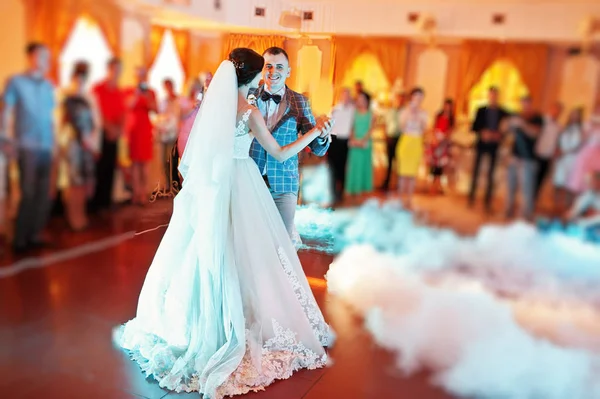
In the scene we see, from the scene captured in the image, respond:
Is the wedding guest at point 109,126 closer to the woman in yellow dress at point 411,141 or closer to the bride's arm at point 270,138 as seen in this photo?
the woman in yellow dress at point 411,141

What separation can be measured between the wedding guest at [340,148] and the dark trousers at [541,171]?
2.82 ft

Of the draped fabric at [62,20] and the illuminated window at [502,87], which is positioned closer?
the draped fabric at [62,20]

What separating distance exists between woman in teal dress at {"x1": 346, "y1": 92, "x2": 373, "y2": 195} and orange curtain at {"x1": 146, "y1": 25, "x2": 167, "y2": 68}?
2.53 ft

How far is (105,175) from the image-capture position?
0.48 meters

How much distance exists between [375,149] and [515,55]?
0.79 m

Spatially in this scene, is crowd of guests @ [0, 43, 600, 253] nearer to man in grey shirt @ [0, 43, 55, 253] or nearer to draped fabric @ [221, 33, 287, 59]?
man in grey shirt @ [0, 43, 55, 253]

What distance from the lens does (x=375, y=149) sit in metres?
1.58

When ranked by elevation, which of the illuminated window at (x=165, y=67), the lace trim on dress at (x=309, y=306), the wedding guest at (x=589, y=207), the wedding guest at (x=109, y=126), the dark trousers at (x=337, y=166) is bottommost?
the lace trim on dress at (x=309, y=306)

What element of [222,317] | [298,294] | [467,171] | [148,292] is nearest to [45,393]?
[148,292]

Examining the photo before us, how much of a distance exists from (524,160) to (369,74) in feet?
1.32

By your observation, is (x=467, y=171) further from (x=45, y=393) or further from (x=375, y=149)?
(x=45, y=393)

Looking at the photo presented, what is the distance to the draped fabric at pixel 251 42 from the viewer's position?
4.59ft

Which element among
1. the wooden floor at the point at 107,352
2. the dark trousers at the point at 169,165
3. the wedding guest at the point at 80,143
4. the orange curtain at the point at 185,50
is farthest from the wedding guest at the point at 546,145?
the dark trousers at the point at 169,165

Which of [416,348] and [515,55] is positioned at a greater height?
[515,55]
